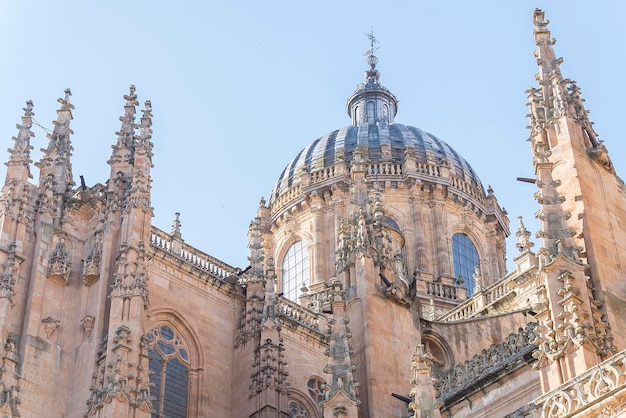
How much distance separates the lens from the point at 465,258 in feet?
160

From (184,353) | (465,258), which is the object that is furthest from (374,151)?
(184,353)

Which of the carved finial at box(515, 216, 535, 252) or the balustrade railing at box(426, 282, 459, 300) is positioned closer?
the carved finial at box(515, 216, 535, 252)

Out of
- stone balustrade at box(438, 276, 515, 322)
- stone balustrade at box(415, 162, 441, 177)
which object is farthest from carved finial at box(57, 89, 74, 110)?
stone balustrade at box(415, 162, 441, 177)

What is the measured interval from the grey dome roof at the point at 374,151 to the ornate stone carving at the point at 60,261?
20347 millimetres

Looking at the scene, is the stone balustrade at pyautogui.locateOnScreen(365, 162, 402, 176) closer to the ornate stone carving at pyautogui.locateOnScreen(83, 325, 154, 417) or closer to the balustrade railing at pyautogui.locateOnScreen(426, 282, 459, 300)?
the balustrade railing at pyautogui.locateOnScreen(426, 282, 459, 300)

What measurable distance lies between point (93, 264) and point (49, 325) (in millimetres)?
1990

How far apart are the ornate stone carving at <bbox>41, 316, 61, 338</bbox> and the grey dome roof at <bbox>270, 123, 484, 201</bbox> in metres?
22.2

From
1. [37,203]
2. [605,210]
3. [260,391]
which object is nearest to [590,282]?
[605,210]

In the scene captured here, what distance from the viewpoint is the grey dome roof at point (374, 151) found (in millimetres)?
50031

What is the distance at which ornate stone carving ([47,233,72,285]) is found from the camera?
29.7 m

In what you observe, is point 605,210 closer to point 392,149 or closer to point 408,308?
point 408,308

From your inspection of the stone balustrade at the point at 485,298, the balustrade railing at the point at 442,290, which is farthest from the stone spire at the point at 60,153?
the balustrade railing at the point at 442,290

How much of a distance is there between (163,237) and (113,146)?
336 cm

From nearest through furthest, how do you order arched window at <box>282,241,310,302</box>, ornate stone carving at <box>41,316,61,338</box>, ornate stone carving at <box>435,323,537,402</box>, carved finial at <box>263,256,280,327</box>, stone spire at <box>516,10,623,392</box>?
stone spire at <box>516,10,623,392</box>, ornate stone carving at <box>435,323,537,402</box>, ornate stone carving at <box>41,316,61,338</box>, carved finial at <box>263,256,280,327</box>, arched window at <box>282,241,310,302</box>
